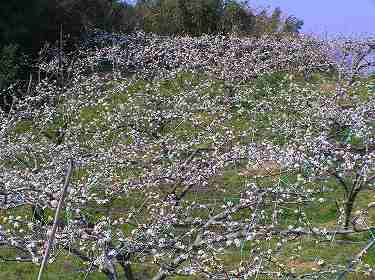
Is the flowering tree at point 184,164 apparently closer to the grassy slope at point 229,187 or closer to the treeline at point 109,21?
the grassy slope at point 229,187

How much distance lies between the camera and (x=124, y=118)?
10602 millimetres

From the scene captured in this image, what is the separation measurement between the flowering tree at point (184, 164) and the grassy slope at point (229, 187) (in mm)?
46

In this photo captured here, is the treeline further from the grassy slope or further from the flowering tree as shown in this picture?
the grassy slope

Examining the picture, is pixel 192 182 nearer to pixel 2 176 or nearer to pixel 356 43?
pixel 2 176

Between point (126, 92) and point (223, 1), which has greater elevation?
point (223, 1)

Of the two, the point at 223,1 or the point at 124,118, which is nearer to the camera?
the point at 124,118

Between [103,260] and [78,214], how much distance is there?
109 centimetres

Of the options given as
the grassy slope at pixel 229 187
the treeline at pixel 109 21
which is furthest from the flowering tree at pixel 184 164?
the treeline at pixel 109 21

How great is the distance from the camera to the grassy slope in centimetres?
632

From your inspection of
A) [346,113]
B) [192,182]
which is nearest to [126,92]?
[346,113]

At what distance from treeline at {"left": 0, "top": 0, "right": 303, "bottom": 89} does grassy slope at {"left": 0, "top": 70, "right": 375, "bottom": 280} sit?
88.6 inches

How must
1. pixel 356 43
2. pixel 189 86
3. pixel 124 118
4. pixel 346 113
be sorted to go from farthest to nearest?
pixel 356 43
pixel 189 86
pixel 124 118
pixel 346 113

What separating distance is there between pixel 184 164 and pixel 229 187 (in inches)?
49.5

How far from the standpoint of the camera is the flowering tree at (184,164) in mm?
4973
